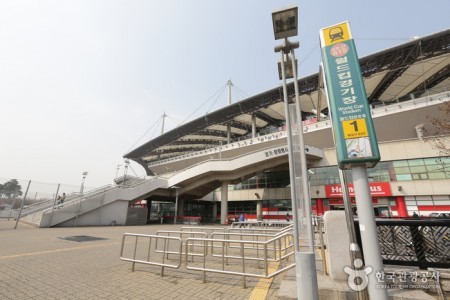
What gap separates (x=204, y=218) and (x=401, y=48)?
123ft

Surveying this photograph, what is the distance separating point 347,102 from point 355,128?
15.8 inches

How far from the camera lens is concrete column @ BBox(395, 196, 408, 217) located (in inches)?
861

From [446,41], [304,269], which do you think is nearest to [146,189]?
[304,269]

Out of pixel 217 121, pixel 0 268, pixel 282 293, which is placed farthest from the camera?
pixel 217 121

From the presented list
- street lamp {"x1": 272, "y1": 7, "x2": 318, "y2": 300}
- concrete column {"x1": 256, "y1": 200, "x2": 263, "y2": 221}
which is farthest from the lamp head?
concrete column {"x1": 256, "y1": 200, "x2": 263, "y2": 221}

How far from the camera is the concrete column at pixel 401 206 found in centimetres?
2188

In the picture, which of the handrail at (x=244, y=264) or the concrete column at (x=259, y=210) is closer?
the handrail at (x=244, y=264)

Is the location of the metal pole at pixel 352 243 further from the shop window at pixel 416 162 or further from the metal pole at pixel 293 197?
the shop window at pixel 416 162

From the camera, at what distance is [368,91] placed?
34.0 meters

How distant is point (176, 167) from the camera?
4700cm

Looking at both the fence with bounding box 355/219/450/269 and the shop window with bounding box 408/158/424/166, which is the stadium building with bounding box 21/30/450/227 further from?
the fence with bounding box 355/219/450/269

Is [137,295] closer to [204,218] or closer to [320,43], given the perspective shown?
[320,43]

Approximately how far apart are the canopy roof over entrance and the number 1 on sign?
13.3m

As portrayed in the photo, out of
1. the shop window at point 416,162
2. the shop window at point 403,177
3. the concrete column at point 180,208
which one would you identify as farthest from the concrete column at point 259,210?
the shop window at point 416,162
